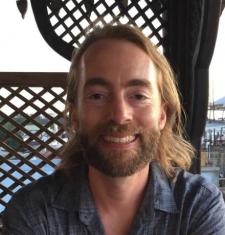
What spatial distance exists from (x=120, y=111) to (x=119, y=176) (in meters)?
0.18

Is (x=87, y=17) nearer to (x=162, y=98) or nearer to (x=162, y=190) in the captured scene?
(x=162, y=98)

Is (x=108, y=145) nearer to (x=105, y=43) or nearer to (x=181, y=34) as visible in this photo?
(x=105, y=43)

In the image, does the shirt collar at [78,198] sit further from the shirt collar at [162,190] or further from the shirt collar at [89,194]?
the shirt collar at [162,190]

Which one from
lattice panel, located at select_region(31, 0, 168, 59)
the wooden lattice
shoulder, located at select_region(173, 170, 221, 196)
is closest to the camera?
shoulder, located at select_region(173, 170, 221, 196)

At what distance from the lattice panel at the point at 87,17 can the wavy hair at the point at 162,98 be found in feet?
1.28

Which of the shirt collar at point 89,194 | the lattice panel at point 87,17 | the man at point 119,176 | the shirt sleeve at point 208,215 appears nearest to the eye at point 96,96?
the man at point 119,176

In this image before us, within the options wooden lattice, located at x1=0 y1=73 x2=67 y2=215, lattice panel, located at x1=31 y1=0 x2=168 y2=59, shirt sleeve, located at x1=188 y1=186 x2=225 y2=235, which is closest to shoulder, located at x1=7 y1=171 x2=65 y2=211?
shirt sleeve, located at x1=188 y1=186 x2=225 y2=235

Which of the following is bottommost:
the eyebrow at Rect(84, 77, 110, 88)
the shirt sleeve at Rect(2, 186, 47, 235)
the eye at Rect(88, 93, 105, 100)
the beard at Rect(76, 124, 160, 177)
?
the shirt sleeve at Rect(2, 186, 47, 235)

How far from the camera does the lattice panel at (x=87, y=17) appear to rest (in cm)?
168

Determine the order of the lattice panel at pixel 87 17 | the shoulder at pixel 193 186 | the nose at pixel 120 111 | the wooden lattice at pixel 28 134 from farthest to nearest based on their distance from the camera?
the wooden lattice at pixel 28 134
the lattice panel at pixel 87 17
the shoulder at pixel 193 186
the nose at pixel 120 111

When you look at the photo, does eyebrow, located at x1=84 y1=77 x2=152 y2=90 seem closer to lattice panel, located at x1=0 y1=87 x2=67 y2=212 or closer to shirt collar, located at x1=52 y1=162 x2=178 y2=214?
shirt collar, located at x1=52 y1=162 x2=178 y2=214

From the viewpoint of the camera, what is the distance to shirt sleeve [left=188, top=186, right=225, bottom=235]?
111cm

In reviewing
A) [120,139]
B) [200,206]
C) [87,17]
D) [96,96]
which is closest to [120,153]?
[120,139]

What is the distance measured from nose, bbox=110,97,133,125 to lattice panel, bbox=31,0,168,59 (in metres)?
0.65
